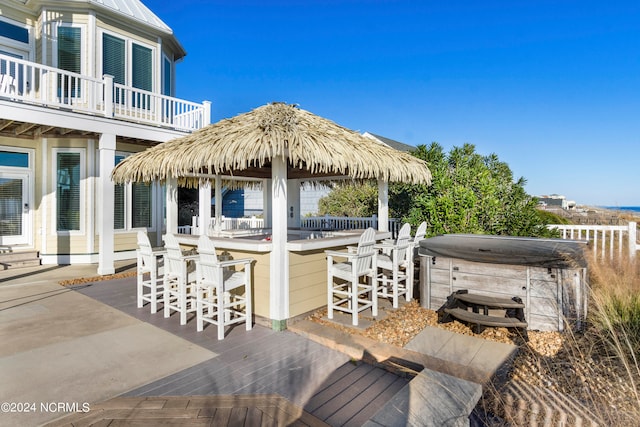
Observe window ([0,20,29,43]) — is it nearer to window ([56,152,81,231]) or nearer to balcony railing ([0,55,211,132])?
balcony railing ([0,55,211,132])

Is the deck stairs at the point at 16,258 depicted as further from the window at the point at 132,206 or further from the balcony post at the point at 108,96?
the balcony post at the point at 108,96

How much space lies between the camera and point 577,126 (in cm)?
1902

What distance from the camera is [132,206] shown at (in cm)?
984

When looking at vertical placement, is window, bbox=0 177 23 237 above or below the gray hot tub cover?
above

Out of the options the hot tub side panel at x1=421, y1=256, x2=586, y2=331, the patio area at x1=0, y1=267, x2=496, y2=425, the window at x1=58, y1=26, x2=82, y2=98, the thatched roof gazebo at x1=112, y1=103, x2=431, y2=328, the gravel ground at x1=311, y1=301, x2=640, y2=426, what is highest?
the window at x1=58, y1=26, x2=82, y2=98

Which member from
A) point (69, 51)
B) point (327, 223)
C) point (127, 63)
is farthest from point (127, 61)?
point (327, 223)

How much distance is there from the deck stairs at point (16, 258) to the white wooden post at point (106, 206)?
2701 mm

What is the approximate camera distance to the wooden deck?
2.67 meters

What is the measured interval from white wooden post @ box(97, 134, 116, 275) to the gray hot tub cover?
658cm

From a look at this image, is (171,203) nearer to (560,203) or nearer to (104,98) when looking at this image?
(104,98)

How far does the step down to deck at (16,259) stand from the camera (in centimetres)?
830

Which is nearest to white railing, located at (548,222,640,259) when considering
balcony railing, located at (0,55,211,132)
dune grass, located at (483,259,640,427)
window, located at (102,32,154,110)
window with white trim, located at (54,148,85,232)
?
dune grass, located at (483,259,640,427)

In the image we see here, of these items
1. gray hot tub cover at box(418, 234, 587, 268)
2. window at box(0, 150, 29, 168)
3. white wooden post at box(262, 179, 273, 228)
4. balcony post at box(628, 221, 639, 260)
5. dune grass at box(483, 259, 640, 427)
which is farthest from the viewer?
window at box(0, 150, 29, 168)

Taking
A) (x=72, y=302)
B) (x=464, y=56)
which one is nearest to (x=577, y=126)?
(x=464, y=56)
